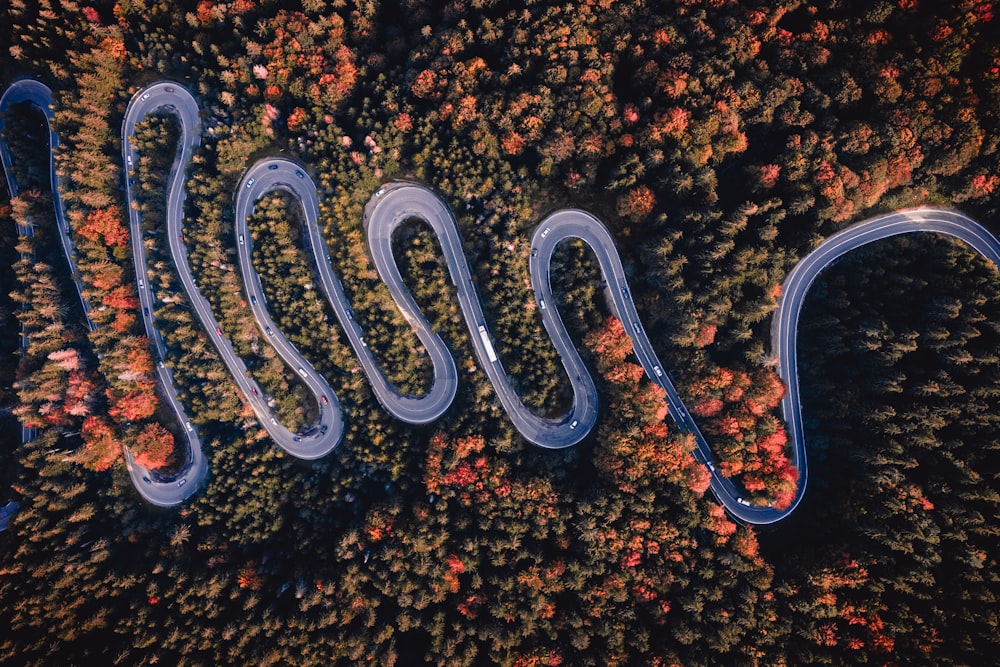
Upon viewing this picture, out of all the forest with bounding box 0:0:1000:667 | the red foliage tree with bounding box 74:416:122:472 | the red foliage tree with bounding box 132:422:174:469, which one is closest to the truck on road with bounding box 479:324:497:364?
the forest with bounding box 0:0:1000:667

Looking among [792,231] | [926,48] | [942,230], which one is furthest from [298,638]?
[926,48]

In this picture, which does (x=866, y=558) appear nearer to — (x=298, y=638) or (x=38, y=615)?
(x=298, y=638)

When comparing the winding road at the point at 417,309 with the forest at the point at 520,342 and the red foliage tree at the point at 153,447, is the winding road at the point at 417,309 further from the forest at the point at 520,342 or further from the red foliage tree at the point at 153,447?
the red foliage tree at the point at 153,447

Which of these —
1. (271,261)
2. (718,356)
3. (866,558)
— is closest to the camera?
(866,558)

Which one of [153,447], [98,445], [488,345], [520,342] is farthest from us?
[98,445]

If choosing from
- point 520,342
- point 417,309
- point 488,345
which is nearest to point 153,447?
point 417,309

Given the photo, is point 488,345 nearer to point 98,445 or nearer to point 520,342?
point 520,342

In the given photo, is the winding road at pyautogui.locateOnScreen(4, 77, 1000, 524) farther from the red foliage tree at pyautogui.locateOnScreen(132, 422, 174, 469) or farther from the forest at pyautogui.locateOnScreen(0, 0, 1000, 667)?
the red foliage tree at pyautogui.locateOnScreen(132, 422, 174, 469)
